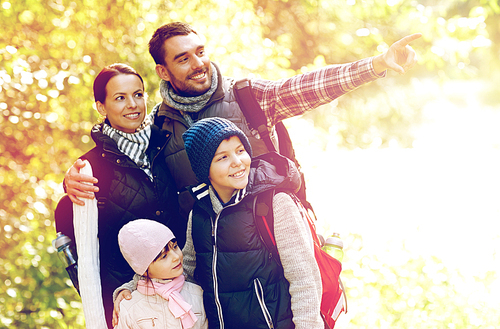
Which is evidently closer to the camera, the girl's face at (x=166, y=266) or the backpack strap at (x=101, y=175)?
the girl's face at (x=166, y=266)

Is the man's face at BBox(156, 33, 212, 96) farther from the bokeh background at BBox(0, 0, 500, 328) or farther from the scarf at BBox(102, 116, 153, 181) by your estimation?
the bokeh background at BBox(0, 0, 500, 328)

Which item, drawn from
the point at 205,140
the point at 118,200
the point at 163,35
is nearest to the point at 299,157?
the point at 163,35

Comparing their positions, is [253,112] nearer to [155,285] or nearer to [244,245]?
[244,245]

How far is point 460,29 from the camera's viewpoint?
4.35 metres

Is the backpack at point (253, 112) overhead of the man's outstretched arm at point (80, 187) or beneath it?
overhead

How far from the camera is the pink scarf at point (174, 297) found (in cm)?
184

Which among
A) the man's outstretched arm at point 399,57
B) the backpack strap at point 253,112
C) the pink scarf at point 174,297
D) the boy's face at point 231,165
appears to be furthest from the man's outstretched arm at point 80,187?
the man's outstretched arm at point 399,57

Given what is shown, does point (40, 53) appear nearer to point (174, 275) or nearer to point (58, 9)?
point (58, 9)

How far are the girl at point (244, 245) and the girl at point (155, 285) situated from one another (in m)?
0.11

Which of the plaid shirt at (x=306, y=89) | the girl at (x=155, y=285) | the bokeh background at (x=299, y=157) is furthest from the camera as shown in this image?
the bokeh background at (x=299, y=157)

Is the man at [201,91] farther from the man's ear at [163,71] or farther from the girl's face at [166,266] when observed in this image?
the girl's face at [166,266]

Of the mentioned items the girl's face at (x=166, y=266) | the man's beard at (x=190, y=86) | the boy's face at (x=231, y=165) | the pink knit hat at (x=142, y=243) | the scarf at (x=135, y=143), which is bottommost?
the girl's face at (x=166, y=266)

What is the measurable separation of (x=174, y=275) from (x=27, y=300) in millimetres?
2313

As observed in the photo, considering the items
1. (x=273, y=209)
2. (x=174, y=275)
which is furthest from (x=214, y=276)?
(x=273, y=209)
